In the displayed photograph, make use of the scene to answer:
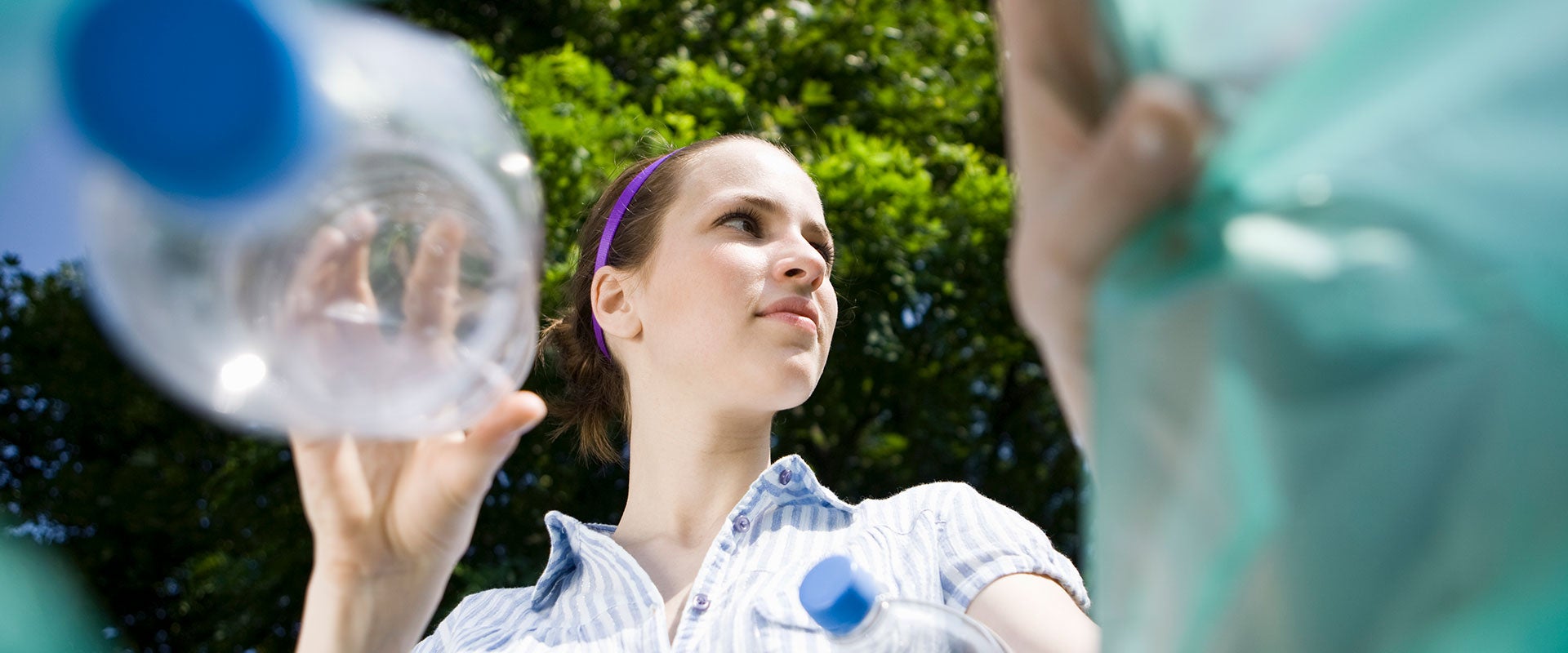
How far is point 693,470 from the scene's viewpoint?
6.34 feet

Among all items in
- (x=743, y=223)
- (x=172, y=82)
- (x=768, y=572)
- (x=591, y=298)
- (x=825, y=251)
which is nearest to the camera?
(x=172, y=82)

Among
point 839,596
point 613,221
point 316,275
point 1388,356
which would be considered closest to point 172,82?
point 316,275

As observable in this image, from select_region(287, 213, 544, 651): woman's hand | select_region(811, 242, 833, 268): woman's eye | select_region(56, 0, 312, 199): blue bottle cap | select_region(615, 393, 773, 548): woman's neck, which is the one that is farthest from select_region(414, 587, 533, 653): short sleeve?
select_region(56, 0, 312, 199): blue bottle cap

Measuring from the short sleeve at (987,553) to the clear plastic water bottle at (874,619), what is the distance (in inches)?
6.1

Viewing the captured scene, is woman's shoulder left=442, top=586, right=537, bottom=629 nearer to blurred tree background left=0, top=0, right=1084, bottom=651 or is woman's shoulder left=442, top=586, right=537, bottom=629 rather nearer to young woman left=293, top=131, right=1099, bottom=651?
young woman left=293, top=131, right=1099, bottom=651

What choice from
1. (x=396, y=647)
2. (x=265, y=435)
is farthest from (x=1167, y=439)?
(x=265, y=435)

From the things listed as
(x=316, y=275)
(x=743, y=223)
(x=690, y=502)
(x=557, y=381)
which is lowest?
(x=557, y=381)

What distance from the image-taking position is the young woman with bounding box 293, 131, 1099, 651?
4.38 feet

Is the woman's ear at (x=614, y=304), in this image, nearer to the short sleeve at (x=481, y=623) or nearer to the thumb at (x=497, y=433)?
the short sleeve at (x=481, y=623)

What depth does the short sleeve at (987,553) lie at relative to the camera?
152cm

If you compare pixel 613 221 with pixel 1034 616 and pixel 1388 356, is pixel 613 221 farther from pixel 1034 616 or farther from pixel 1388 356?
pixel 1388 356

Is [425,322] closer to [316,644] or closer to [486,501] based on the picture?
[316,644]

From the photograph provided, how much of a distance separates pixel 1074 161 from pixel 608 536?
4.17 ft

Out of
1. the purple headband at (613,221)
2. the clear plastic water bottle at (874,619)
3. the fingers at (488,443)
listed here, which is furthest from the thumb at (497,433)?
the purple headband at (613,221)
